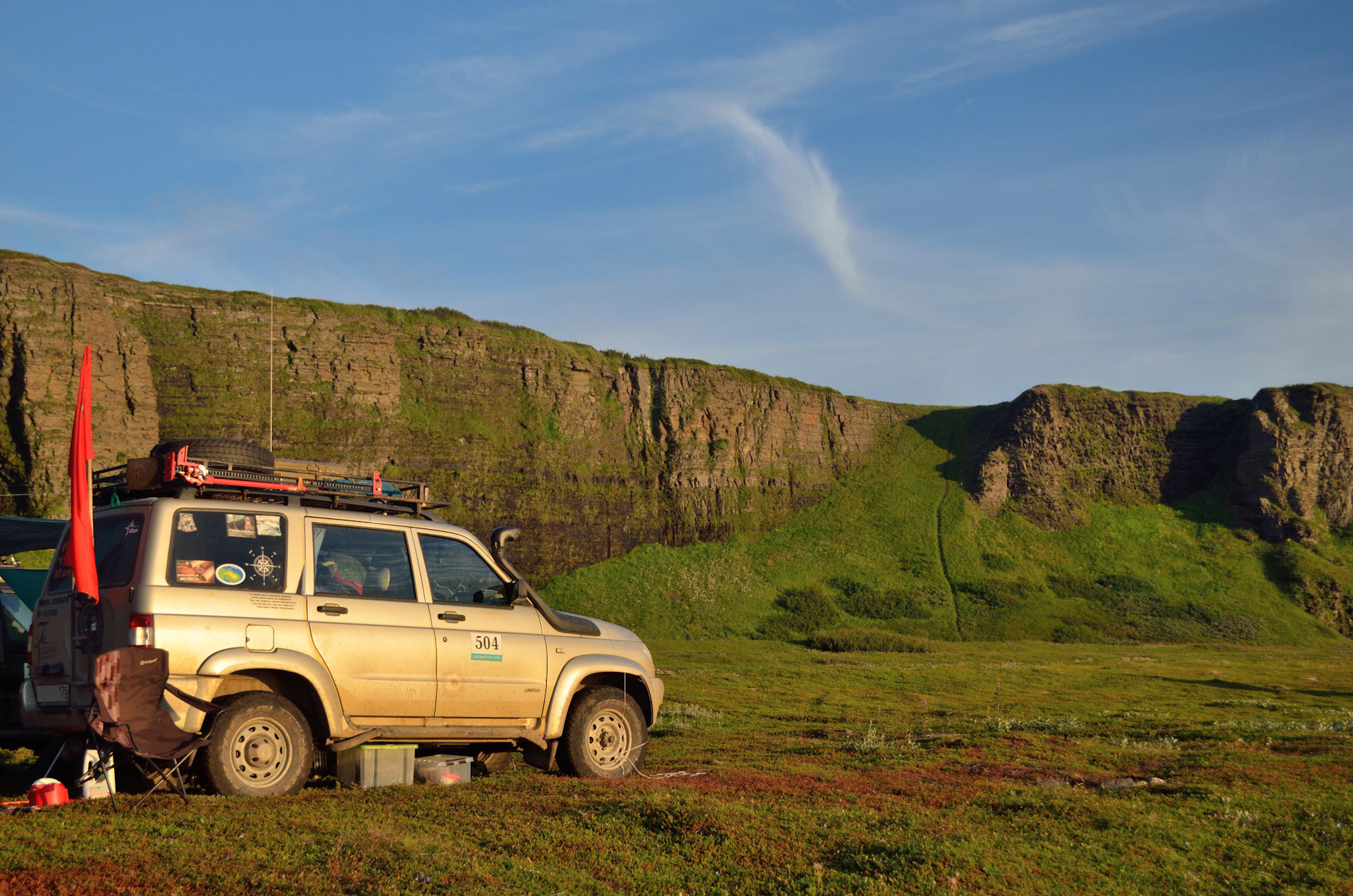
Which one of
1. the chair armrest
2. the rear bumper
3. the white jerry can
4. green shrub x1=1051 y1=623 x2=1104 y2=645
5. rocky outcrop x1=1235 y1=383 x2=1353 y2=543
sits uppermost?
rocky outcrop x1=1235 y1=383 x2=1353 y2=543

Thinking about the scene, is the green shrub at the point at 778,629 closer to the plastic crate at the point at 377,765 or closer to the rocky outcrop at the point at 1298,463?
the rocky outcrop at the point at 1298,463

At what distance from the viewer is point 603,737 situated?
10.9 meters

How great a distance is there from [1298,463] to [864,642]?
50963 mm

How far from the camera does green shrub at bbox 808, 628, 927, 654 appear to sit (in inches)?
2227

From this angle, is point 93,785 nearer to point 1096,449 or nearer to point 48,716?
point 48,716

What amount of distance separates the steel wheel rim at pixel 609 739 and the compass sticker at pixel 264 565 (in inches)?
153

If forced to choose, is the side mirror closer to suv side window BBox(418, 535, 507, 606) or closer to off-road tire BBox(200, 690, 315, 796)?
suv side window BBox(418, 535, 507, 606)

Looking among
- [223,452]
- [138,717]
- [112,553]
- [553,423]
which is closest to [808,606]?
[553,423]

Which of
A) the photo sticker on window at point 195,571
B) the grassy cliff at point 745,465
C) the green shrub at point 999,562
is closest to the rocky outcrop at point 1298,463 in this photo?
the grassy cliff at point 745,465

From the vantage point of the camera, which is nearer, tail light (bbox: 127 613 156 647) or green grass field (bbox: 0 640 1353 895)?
green grass field (bbox: 0 640 1353 895)

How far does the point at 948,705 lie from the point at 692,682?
30.1 feet

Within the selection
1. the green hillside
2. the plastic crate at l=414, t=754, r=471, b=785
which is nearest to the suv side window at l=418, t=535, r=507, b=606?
the plastic crate at l=414, t=754, r=471, b=785

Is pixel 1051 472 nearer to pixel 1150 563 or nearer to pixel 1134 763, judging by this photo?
pixel 1150 563

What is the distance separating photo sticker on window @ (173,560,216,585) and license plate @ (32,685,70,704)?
133 cm
